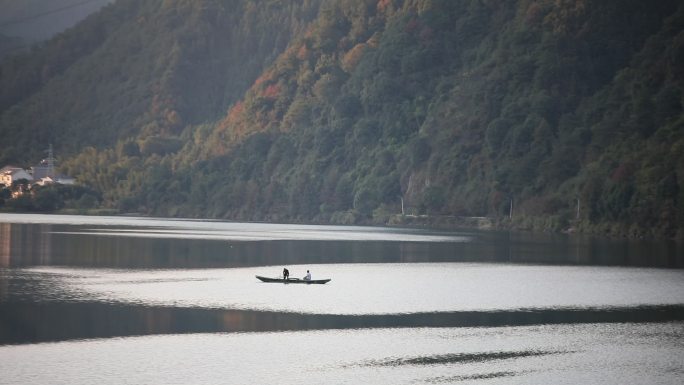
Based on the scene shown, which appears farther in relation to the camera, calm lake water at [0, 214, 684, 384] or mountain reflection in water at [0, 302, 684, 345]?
mountain reflection in water at [0, 302, 684, 345]

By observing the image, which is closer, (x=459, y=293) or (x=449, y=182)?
(x=459, y=293)

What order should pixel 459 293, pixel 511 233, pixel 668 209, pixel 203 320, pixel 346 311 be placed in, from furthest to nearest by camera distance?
pixel 511 233 → pixel 668 209 → pixel 459 293 → pixel 346 311 → pixel 203 320

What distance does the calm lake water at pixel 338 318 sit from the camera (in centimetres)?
4078

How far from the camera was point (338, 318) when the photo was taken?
54.0 meters

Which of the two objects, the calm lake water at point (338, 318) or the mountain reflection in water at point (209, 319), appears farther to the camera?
the mountain reflection in water at point (209, 319)

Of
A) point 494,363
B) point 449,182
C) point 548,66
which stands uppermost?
point 548,66

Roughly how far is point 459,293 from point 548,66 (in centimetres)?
11739

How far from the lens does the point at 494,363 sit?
42.9 m

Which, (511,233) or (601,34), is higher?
(601,34)

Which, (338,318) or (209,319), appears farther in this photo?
(338,318)

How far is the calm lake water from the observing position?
4078cm

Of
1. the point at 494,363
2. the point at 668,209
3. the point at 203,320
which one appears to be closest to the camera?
the point at 494,363

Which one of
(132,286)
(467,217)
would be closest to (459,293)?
(132,286)

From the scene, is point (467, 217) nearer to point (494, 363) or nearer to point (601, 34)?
point (601, 34)
